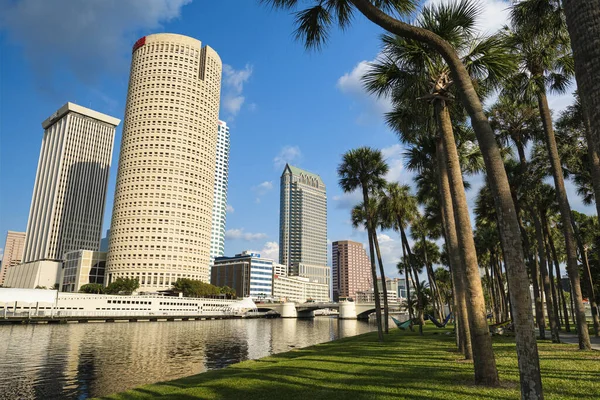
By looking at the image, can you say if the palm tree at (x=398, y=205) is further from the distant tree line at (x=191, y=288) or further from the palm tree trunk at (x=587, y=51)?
the distant tree line at (x=191, y=288)

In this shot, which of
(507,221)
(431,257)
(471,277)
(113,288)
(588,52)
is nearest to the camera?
(588,52)

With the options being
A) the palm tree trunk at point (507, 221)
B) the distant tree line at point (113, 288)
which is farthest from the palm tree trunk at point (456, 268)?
the distant tree line at point (113, 288)

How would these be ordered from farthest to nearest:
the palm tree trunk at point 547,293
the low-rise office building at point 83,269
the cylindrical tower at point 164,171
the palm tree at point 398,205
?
the low-rise office building at point 83,269, the cylindrical tower at point 164,171, the palm tree at point 398,205, the palm tree trunk at point 547,293

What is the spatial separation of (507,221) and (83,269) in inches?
7314

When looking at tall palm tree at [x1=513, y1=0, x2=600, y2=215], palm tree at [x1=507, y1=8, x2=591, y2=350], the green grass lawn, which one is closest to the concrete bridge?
palm tree at [x1=507, y1=8, x2=591, y2=350]

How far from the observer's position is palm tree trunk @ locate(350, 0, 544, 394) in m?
7.52

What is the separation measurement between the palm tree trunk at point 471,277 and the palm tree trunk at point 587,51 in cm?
805

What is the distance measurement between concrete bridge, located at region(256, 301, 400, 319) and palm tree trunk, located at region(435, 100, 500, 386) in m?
118

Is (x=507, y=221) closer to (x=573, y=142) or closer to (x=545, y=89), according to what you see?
(x=545, y=89)

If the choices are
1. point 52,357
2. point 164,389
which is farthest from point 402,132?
point 52,357

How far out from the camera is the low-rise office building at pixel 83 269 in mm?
163500

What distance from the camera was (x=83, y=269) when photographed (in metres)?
164

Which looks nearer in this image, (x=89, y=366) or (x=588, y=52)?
(x=588, y=52)

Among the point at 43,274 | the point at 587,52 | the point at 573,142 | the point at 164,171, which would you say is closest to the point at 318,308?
the point at 164,171
